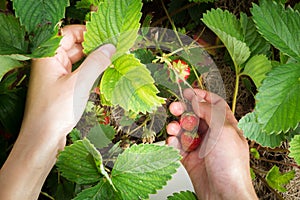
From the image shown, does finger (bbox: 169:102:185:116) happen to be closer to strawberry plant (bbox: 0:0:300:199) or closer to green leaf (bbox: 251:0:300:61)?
strawberry plant (bbox: 0:0:300:199)

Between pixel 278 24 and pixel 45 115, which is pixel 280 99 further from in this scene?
pixel 45 115

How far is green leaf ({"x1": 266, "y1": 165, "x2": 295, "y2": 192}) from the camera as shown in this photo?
133 centimetres

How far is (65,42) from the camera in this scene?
1064 mm

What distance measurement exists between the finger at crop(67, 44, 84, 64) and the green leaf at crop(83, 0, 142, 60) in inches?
4.0

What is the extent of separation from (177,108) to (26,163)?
15.0 inches

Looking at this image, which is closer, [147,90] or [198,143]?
[147,90]

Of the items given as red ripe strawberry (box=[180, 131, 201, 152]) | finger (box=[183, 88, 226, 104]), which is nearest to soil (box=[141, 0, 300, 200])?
finger (box=[183, 88, 226, 104])

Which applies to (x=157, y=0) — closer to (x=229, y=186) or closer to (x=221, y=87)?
(x=221, y=87)

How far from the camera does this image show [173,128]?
1151mm

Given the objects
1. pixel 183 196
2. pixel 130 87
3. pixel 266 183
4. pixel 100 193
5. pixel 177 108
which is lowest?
pixel 266 183

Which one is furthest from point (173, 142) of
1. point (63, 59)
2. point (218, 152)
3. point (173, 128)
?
point (63, 59)

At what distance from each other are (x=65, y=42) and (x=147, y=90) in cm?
23

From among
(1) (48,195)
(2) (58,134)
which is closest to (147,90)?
(2) (58,134)

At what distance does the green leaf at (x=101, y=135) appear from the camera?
3.73 feet
